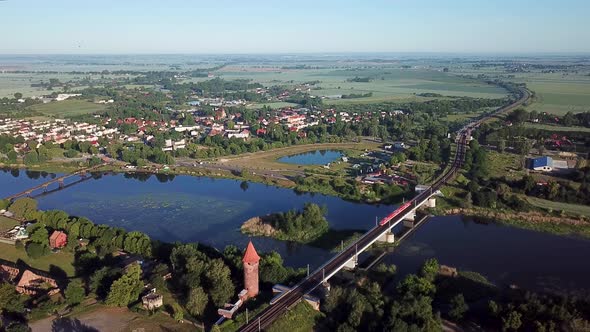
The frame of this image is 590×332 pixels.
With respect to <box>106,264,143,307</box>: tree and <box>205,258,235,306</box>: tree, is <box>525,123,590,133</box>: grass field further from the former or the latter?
<box>106,264,143,307</box>: tree

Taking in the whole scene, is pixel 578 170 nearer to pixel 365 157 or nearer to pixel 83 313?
pixel 365 157

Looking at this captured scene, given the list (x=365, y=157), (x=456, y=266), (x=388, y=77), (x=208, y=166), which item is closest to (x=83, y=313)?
(x=456, y=266)

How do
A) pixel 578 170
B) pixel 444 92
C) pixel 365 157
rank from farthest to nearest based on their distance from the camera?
pixel 444 92 → pixel 365 157 → pixel 578 170

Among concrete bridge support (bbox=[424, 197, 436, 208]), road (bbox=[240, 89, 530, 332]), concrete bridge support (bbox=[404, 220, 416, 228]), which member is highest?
road (bbox=[240, 89, 530, 332])

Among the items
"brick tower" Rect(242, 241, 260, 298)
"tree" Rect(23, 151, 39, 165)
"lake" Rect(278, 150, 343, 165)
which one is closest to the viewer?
"brick tower" Rect(242, 241, 260, 298)

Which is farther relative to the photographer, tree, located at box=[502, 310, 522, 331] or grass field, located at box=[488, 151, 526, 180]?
grass field, located at box=[488, 151, 526, 180]

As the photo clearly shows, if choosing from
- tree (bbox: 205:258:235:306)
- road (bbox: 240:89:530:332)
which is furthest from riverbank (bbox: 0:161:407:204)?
tree (bbox: 205:258:235:306)
